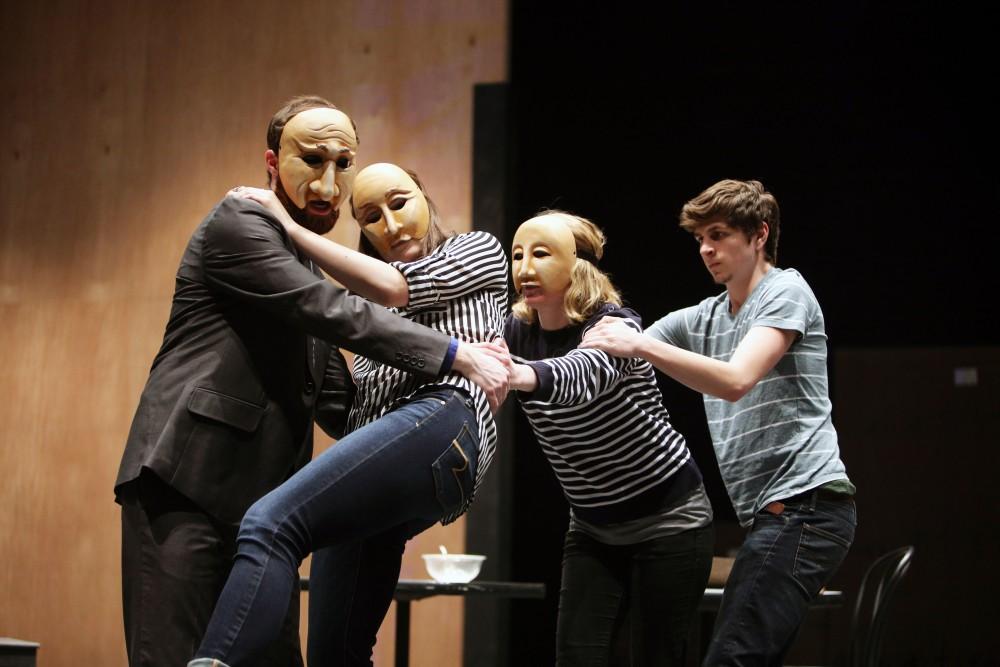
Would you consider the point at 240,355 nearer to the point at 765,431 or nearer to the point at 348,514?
the point at 348,514

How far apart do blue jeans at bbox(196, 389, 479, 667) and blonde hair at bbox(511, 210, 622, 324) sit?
2.03 feet

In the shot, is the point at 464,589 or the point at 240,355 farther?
the point at 464,589

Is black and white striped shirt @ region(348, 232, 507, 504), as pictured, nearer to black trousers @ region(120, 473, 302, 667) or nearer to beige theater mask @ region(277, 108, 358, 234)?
beige theater mask @ region(277, 108, 358, 234)

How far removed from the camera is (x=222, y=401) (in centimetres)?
191

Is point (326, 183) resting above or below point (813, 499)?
above

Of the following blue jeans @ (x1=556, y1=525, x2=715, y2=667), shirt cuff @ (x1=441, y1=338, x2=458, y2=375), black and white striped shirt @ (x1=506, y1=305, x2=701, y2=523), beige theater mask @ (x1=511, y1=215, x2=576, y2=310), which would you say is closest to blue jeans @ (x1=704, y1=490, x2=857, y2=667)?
blue jeans @ (x1=556, y1=525, x2=715, y2=667)

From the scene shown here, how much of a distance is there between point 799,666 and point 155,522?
3.65 metres

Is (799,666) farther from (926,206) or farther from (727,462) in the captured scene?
(727,462)

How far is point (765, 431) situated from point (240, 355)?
1157 millimetres

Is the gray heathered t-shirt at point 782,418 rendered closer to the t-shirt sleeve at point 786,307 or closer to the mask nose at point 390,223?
the t-shirt sleeve at point 786,307

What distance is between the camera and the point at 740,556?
2344 mm

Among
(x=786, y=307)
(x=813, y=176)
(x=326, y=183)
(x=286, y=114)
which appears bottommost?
(x=786, y=307)

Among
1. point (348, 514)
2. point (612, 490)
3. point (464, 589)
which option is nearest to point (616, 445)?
point (612, 490)

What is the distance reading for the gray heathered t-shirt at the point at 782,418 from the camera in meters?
2.34
